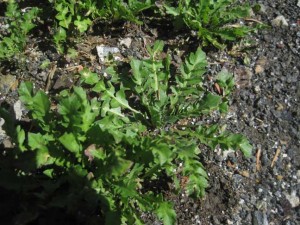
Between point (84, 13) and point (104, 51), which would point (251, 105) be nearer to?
point (104, 51)

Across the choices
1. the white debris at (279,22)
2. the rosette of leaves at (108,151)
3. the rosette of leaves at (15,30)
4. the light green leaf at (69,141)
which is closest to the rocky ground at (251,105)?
the white debris at (279,22)

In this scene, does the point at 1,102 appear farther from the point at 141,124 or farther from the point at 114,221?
the point at 114,221

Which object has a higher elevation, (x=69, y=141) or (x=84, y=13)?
(x=84, y=13)

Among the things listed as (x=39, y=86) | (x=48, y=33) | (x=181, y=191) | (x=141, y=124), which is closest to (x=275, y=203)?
(x=181, y=191)

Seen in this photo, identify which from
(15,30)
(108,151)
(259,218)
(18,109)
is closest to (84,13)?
(15,30)

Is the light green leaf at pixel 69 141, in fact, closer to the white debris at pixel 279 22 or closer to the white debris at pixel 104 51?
the white debris at pixel 104 51

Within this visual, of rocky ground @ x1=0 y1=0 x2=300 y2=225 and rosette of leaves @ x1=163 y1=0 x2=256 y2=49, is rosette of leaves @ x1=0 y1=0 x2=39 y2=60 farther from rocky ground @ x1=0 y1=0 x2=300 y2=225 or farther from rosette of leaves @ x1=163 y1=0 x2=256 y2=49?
rosette of leaves @ x1=163 y1=0 x2=256 y2=49
